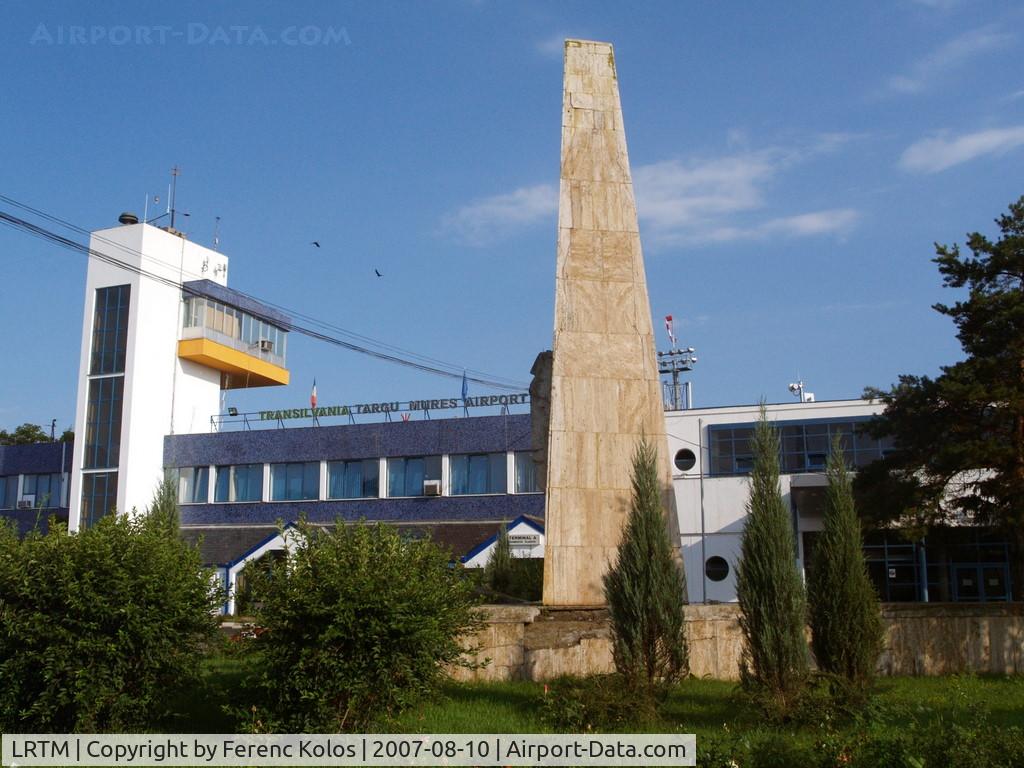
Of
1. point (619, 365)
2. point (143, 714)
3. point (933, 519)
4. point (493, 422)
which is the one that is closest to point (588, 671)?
point (619, 365)

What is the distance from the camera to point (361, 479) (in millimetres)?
39219

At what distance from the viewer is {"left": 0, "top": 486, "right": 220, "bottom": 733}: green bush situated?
35.9 feet

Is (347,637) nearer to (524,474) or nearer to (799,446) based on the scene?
(524,474)

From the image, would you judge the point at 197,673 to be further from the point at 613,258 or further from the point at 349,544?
the point at 613,258

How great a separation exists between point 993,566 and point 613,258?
82.4 ft

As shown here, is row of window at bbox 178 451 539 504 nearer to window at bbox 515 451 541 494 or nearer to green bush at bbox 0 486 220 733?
window at bbox 515 451 541 494

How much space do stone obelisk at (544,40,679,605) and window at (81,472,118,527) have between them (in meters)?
33.3

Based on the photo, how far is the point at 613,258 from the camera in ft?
52.2

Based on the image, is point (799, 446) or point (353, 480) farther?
point (353, 480)

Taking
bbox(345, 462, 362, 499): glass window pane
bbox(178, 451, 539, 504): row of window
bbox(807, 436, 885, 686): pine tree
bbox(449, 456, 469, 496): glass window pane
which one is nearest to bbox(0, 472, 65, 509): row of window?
bbox(178, 451, 539, 504): row of window

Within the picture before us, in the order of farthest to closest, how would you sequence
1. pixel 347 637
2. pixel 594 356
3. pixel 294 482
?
pixel 294 482 < pixel 594 356 < pixel 347 637

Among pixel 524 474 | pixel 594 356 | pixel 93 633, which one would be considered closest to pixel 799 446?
pixel 524 474

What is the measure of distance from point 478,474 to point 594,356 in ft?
73.7

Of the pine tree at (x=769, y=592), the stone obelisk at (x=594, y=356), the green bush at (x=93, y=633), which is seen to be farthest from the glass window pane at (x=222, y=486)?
the pine tree at (x=769, y=592)
